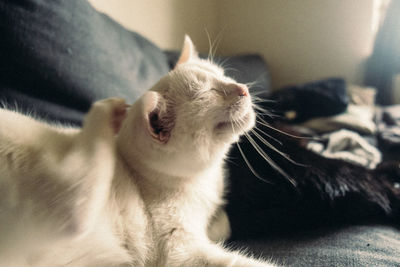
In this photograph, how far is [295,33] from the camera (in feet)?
7.52

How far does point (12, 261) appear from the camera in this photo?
453 millimetres

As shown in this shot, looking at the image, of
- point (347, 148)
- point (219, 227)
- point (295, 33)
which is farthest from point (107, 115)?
point (295, 33)

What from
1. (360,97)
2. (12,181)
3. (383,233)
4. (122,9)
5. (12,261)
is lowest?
(360,97)

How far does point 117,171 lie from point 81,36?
0.43 m

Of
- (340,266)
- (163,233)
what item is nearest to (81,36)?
(163,233)

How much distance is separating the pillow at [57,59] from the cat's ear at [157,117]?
32cm

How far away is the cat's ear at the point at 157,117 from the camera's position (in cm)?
51

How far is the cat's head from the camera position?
555 millimetres

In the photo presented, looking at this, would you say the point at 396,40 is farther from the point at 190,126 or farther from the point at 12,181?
the point at 12,181

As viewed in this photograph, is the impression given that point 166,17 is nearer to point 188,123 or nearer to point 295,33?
point 295,33

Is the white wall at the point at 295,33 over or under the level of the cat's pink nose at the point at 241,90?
under

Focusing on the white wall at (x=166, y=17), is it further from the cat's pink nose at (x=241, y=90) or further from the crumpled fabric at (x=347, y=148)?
the crumpled fabric at (x=347, y=148)

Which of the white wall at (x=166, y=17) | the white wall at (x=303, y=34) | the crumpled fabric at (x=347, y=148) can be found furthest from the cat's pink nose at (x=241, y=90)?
the white wall at (x=303, y=34)

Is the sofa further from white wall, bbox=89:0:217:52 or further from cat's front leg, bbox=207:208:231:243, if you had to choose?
white wall, bbox=89:0:217:52
